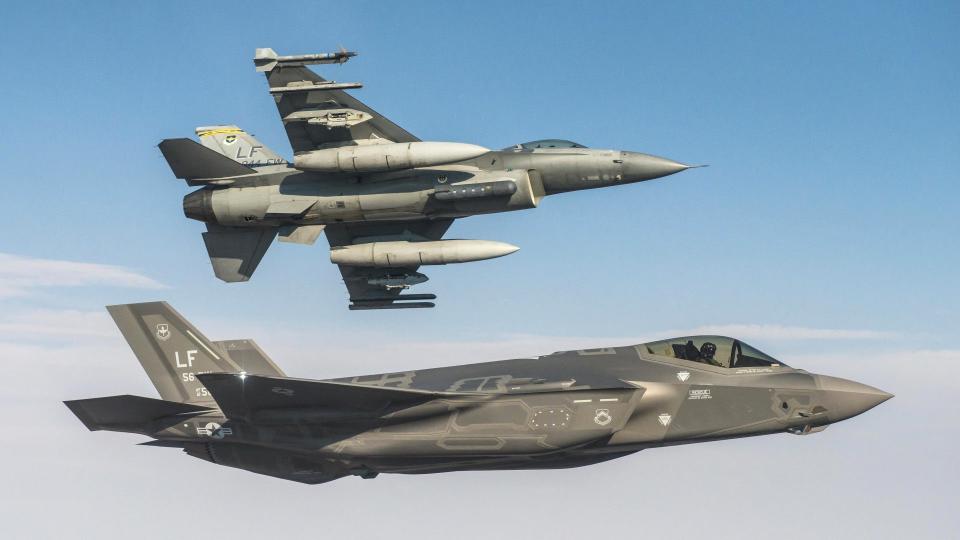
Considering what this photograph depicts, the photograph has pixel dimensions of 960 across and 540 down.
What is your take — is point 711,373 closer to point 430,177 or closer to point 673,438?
point 673,438

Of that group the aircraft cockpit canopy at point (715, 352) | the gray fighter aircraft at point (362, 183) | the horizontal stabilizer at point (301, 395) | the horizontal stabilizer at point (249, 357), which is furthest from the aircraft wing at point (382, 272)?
the aircraft cockpit canopy at point (715, 352)

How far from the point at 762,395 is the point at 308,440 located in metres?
9.62

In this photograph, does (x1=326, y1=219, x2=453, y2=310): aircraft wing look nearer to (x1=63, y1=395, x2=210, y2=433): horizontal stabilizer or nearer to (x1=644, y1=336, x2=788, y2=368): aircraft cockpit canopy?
(x1=63, y1=395, x2=210, y2=433): horizontal stabilizer

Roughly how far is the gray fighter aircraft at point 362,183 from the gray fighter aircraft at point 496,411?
554cm

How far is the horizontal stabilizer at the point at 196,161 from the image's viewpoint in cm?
2947

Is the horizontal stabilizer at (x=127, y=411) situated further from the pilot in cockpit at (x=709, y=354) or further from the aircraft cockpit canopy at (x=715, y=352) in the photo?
the pilot in cockpit at (x=709, y=354)

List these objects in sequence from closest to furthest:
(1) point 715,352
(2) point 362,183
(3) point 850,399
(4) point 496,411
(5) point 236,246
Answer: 1. (3) point 850,399
2. (4) point 496,411
3. (1) point 715,352
4. (2) point 362,183
5. (5) point 236,246

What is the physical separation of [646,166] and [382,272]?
7918mm

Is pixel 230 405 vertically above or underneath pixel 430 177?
underneath

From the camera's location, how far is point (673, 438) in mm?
22156

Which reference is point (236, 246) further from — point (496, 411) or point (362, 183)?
point (496, 411)

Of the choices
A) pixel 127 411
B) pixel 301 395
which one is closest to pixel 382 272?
pixel 301 395

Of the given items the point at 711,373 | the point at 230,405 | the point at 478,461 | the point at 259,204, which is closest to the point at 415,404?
the point at 478,461

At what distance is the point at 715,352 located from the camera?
22.7 metres
